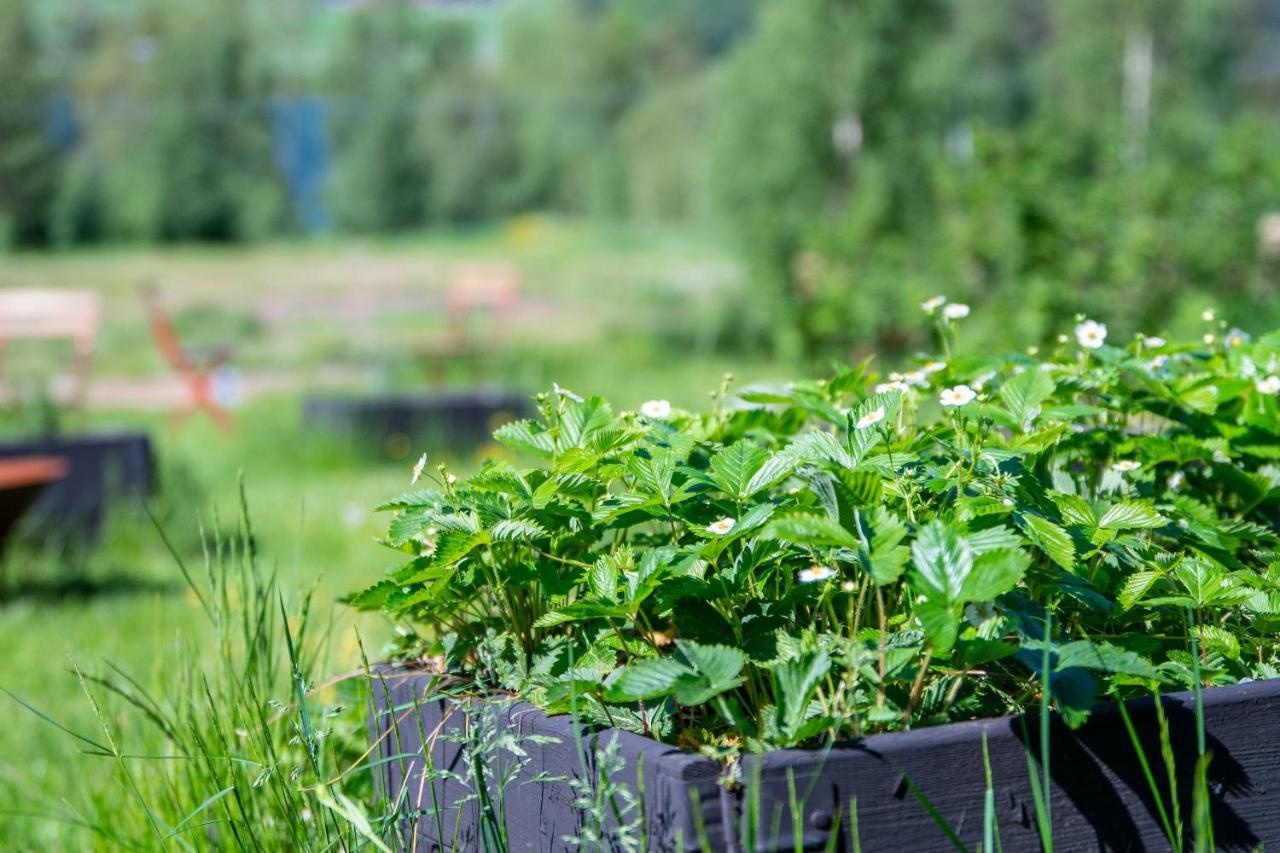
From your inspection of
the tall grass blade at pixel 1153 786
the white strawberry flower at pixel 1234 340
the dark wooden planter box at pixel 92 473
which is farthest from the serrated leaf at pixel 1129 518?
the dark wooden planter box at pixel 92 473

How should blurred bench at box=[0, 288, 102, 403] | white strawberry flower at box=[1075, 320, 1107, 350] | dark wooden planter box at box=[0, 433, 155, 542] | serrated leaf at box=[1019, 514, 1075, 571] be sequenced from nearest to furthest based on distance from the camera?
serrated leaf at box=[1019, 514, 1075, 571] < white strawberry flower at box=[1075, 320, 1107, 350] < dark wooden planter box at box=[0, 433, 155, 542] < blurred bench at box=[0, 288, 102, 403]

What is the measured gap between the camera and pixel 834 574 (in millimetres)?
1284

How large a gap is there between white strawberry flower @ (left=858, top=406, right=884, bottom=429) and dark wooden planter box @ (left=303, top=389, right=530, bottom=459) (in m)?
5.88

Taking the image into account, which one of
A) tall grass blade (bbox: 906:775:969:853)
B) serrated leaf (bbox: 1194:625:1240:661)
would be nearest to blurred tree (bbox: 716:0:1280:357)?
serrated leaf (bbox: 1194:625:1240:661)

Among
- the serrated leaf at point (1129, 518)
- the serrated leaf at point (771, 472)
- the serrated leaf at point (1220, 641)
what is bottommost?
the serrated leaf at point (1220, 641)

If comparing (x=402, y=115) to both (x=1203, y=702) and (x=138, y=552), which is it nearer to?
(x=138, y=552)

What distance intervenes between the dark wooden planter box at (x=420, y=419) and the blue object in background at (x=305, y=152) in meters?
11.6

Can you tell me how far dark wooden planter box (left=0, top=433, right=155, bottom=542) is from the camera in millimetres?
5188

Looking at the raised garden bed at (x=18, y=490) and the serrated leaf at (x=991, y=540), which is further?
the raised garden bed at (x=18, y=490)

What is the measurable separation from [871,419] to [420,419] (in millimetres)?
6203

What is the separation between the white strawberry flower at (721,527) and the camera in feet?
4.32

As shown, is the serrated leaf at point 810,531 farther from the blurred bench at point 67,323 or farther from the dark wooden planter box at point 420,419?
the blurred bench at point 67,323

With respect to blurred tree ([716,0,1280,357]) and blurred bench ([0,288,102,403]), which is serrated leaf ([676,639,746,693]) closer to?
blurred tree ([716,0,1280,357])

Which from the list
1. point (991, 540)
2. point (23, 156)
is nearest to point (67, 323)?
point (991, 540)
